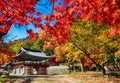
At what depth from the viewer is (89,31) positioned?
75.4 feet

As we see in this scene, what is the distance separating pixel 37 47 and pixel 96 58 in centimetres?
5051

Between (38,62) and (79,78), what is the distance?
2423 centimetres

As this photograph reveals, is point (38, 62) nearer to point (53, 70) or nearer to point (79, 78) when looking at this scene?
point (53, 70)

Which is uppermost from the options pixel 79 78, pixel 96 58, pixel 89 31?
pixel 89 31

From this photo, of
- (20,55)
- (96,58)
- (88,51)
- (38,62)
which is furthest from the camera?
(38,62)

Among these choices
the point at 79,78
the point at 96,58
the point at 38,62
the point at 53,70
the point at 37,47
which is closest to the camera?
the point at 96,58

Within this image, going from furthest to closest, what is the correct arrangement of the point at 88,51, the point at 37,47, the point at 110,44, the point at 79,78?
the point at 37,47 → the point at 79,78 → the point at 88,51 → the point at 110,44

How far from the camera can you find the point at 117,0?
22.6 ft

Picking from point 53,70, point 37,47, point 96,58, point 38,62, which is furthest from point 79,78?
point 37,47

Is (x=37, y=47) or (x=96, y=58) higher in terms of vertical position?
(x=37, y=47)

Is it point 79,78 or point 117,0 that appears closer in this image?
point 117,0

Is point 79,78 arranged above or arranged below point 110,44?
below

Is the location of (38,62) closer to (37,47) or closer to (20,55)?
(20,55)

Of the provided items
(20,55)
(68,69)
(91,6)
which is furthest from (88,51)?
(68,69)
